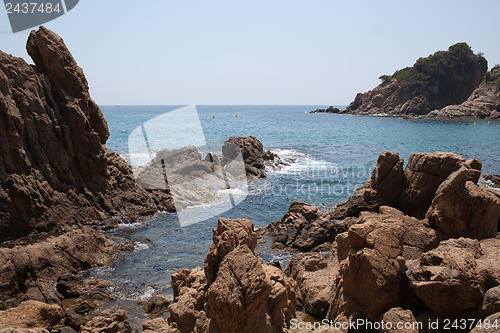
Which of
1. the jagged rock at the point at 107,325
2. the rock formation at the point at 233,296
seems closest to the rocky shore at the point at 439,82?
the rock formation at the point at 233,296

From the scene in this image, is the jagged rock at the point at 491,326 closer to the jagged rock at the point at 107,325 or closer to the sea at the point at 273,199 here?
the jagged rock at the point at 107,325

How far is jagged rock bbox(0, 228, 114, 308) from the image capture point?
12094 mm

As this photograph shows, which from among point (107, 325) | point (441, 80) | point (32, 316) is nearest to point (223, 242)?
point (107, 325)

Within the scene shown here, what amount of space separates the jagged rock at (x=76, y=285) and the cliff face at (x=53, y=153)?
5.42 metres

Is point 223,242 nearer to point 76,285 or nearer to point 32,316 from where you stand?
point 32,316

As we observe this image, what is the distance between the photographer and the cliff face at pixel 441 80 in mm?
112875

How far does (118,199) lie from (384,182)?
586 inches

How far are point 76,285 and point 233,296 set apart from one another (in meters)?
8.40

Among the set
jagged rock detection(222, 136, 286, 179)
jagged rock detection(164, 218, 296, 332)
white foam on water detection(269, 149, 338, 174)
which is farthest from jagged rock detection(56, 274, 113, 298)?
white foam on water detection(269, 149, 338, 174)

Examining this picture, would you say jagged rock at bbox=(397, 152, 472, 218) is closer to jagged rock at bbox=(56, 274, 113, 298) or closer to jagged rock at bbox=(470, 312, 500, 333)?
jagged rock at bbox=(470, 312, 500, 333)

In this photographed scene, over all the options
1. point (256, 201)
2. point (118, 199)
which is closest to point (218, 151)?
point (256, 201)

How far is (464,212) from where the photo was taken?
13.0m

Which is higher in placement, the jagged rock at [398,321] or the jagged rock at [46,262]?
the jagged rock at [398,321]

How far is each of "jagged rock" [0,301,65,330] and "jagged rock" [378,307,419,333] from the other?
8.33 metres
